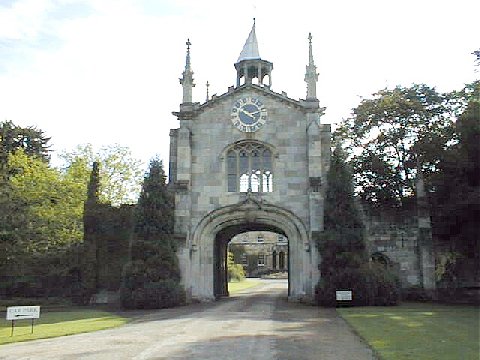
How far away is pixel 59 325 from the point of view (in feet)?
62.2

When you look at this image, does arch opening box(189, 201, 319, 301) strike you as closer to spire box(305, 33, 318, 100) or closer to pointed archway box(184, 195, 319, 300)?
pointed archway box(184, 195, 319, 300)

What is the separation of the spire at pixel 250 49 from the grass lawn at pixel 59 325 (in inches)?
731

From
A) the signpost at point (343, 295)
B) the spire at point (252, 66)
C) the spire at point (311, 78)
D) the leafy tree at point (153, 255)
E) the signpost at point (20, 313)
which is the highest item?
the spire at point (252, 66)

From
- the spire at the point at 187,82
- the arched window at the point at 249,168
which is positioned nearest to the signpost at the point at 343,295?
the arched window at the point at 249,168

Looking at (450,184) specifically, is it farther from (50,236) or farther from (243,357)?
(50,236)

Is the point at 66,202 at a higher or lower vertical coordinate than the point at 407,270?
higher

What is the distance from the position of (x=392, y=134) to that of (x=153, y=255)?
59.2ft

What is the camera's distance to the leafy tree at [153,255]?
85.9 ft

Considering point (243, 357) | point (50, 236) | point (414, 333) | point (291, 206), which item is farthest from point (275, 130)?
point (243, 357)

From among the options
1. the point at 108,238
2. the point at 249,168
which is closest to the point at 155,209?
the point at 108,238

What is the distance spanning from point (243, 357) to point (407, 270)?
20.6m

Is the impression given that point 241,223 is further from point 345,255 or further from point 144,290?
point 144,290

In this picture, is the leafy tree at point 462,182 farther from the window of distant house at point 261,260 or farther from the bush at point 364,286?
the window of distant house at point 261,260

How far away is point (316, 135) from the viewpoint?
96.8ft
